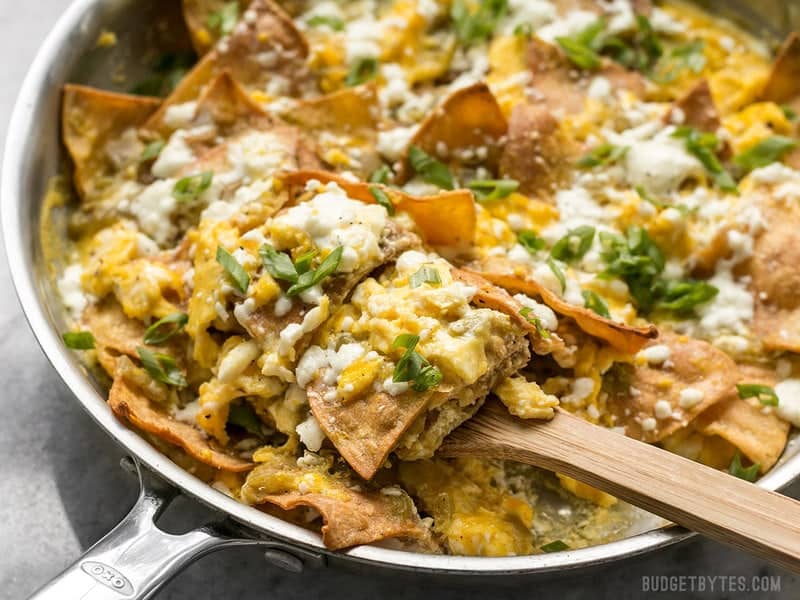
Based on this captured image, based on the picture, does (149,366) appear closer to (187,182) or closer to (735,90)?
(187,182)

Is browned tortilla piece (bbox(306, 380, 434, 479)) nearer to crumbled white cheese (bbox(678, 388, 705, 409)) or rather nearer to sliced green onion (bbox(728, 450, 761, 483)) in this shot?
crumbled white cheese (bbox(678, 388, 705, 409))

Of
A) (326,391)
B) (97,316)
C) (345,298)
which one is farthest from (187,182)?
(326,391)

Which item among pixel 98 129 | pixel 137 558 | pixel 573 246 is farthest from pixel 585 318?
pixel 98 129

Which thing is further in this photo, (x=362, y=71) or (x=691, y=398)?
(x=362, y=71)

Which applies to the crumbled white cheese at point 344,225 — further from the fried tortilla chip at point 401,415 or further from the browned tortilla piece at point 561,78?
the browned tortilla piece at point 561,78

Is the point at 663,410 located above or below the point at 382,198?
below

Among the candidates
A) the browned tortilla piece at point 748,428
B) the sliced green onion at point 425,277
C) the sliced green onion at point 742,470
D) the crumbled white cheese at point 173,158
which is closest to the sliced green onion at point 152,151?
the crumbled white cheese at point 173,158

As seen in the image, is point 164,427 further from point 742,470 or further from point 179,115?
point 742,470
